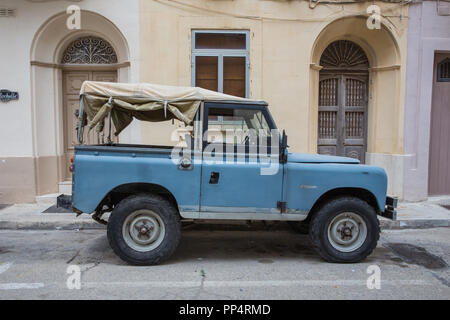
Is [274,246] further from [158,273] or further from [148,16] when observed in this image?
[148,16]

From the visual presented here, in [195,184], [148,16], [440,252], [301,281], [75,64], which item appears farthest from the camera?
[75,64]

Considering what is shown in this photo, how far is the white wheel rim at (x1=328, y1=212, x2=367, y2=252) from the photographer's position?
5.24m

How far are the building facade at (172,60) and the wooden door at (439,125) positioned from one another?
1.01 m

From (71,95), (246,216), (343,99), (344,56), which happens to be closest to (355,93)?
(343,99)

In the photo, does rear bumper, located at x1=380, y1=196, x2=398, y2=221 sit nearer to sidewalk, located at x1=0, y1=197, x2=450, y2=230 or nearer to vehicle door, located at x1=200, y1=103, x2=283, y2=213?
vehicle door, located at x1=200, y1=103, x2=283, y2=213

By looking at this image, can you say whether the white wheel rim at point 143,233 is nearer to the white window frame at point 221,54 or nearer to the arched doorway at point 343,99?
the white window frame at point 221,54

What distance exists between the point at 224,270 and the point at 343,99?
21.1 ft

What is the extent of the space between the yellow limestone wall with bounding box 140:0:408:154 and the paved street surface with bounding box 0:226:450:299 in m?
3.31

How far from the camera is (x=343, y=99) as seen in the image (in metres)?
9.84

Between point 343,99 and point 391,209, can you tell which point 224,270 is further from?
point 343,99

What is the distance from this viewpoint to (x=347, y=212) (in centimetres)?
523

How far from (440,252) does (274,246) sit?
248 cm

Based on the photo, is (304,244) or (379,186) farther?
(304,244)

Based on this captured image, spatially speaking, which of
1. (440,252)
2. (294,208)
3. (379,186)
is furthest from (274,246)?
(440,252)
